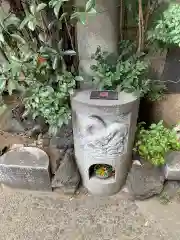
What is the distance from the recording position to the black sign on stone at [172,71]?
1975mm

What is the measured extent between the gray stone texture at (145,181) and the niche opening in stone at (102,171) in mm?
140

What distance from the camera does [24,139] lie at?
2.09 metres

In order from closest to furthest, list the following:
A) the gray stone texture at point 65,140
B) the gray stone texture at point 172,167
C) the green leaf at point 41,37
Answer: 1. the green leaf at point 41,37
2. the gray stone texture at point 172,167
3. the gray stone texture at point 65,140

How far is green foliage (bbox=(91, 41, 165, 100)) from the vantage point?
156 centimetres

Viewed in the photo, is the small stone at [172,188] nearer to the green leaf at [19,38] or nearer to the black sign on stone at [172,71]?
the black sign on stone at [172,71]

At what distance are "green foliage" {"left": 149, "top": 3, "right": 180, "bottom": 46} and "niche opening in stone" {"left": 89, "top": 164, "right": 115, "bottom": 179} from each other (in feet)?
2.91

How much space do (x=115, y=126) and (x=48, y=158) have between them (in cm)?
56

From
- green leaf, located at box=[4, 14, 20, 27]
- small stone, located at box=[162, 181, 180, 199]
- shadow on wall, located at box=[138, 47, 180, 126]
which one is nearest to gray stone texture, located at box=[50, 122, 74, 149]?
shadow on wall, located at box=[138, 47, 180, 126]

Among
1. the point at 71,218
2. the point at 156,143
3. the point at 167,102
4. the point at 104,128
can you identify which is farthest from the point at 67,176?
the point at 167,102

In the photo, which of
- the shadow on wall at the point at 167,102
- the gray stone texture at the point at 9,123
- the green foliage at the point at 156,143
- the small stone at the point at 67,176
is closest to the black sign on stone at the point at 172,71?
the shadow on wall at the point at 167,102

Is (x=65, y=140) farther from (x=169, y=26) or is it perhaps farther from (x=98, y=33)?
(x=169, y=26)

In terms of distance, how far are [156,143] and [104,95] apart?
1.62 feet

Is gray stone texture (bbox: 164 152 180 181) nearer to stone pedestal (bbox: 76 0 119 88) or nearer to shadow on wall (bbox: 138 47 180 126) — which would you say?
shadow on wall (bbox: 138 47 180 126)

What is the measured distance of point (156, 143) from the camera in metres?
1.79
